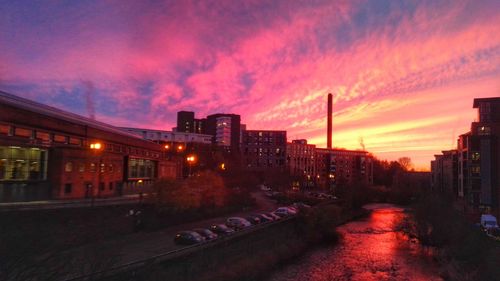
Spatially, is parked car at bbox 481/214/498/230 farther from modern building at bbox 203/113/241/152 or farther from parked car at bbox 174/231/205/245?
modern building at bbox 203/113/241/152

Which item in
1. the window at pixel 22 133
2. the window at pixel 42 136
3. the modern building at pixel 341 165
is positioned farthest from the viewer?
the modern building at pixel 341 165

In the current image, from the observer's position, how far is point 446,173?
104500 millimetres

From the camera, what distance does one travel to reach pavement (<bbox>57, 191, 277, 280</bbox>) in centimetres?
1709

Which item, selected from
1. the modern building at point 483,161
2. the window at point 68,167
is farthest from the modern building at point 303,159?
the window at point 68,167

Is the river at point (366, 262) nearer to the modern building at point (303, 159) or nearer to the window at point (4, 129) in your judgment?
the window at point (4, 129)

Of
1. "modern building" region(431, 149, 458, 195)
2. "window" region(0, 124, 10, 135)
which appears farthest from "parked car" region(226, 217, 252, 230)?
"modern building" region(431, 149, 458, 195)

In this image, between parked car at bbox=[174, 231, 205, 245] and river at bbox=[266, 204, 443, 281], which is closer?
Result: parked car at bbox=[174, 231, 205, 245]

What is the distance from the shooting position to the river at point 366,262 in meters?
33.7

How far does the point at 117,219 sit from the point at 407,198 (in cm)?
9361

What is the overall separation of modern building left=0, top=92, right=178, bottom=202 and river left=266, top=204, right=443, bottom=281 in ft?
65.2

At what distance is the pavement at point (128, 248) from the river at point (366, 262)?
9.52 metres

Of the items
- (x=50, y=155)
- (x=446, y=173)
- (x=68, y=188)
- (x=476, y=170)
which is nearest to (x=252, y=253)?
(x=68, y=188)

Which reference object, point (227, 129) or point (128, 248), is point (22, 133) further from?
point (227, 129)

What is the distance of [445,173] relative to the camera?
106 meters
